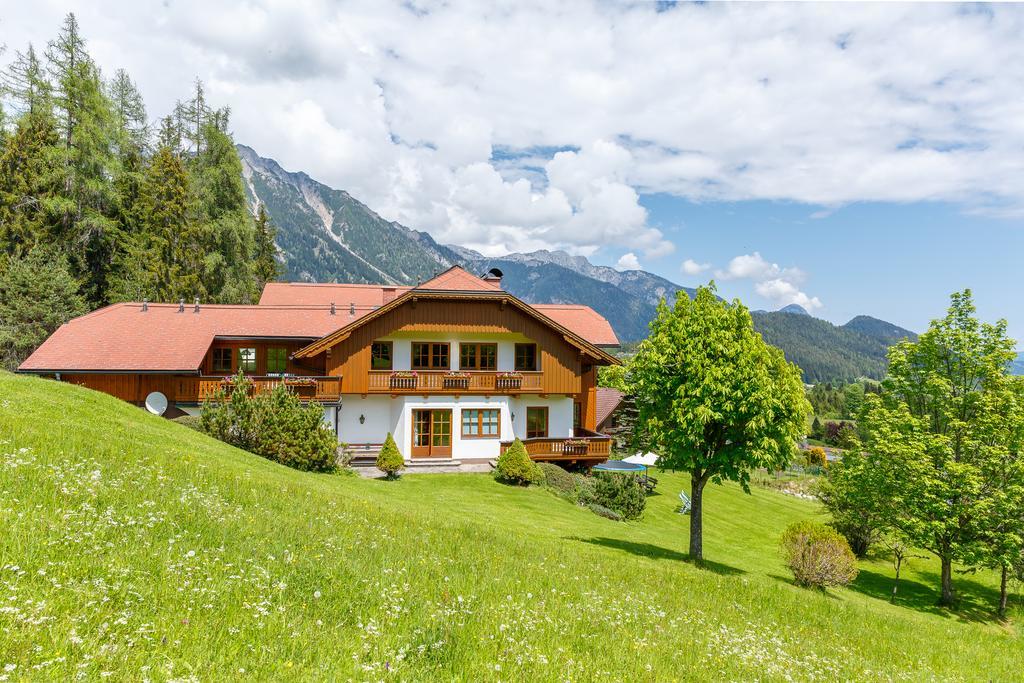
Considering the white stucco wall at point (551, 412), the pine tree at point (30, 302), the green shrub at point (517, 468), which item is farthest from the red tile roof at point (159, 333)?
the green shrub at point (517, 468)

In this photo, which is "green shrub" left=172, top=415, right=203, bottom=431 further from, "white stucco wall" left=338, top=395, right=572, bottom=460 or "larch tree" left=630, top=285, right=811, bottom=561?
"larch tree" left=630, top=285, right=811, bottom=561

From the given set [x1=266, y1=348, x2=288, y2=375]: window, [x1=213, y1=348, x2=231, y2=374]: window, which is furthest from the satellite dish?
[x1=266, y1=348, x2=288, y2=375]: window

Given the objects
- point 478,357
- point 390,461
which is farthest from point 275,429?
point 478,357

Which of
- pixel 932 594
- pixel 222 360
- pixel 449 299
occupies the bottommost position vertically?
pixel 932 594

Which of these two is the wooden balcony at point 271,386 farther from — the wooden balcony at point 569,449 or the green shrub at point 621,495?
the green shrub at point 621,495

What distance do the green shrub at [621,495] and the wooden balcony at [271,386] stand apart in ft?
49.0

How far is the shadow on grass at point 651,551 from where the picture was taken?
16531 mm

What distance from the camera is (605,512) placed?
24.7 m

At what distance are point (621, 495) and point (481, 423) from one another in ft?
29.5

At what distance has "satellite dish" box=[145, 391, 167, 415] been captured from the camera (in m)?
27.5

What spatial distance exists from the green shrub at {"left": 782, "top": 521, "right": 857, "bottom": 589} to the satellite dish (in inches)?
1176

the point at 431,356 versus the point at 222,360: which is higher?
the point at 431,356

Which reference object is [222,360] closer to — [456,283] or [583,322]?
[456,283]

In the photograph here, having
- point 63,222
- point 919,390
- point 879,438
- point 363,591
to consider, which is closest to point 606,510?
point 879,438
